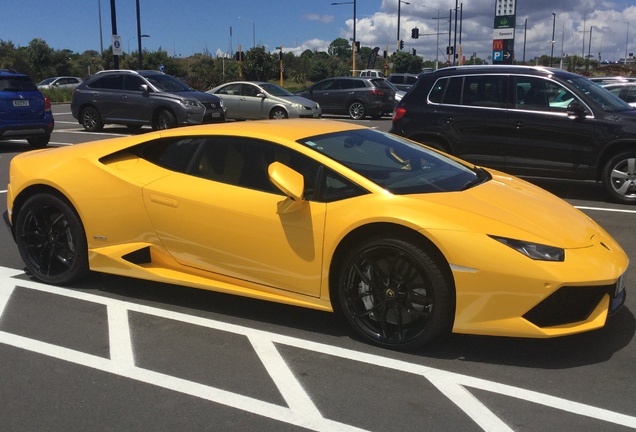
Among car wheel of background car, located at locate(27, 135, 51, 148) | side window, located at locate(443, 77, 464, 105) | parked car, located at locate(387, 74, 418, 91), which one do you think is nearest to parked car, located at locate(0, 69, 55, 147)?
car wheel of background car, located at locate(27, 135, 51, 148)

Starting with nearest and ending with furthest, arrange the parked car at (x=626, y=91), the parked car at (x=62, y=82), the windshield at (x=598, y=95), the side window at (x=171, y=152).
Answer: the side window at (x=171, y=152) < the windshield at (x=598, y=95) < the parked car at (x=626, y=91) < the parked car at (x=62, y=82)

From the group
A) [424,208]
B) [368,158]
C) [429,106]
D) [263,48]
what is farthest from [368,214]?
[263,48]

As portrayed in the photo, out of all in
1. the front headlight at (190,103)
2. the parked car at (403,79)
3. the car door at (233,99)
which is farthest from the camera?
the parked car at (403,79)

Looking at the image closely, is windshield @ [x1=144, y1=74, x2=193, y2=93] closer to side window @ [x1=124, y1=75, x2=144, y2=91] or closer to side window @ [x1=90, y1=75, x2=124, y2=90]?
side window @ [x1=124, y1=75, x2=144, y2=91]

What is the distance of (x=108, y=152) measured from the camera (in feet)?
16.1

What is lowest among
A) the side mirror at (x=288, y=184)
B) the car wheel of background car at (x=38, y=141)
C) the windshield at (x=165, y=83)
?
the car wheel of background car at (x=38, y=141)

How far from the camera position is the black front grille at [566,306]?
11.6ft

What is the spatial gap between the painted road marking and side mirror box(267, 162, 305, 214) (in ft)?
2.67

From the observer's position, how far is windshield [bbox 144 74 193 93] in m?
17.5

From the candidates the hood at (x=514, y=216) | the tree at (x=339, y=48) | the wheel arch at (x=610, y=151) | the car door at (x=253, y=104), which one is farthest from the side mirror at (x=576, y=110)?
the tree at (x=339, y=48)

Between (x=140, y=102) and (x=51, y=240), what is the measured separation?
12875 mm

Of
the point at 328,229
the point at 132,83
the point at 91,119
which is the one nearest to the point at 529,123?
the point at 328,229

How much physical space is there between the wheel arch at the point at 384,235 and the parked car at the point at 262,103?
55.0 feet

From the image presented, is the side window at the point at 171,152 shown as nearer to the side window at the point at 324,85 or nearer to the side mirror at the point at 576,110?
the side mirror at the point at 576,110
